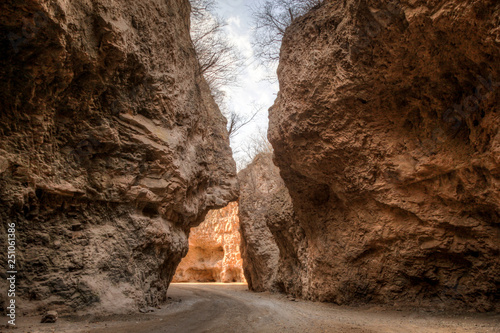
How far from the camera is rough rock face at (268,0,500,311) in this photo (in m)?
4.68

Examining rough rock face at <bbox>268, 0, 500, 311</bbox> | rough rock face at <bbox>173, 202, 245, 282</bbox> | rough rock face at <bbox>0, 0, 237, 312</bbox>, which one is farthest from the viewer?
rough rock face at <bbox>173, 202, 245, 282</bbox>

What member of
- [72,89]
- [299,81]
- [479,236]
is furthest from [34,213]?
[479,236]

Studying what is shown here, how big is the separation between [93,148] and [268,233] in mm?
10713

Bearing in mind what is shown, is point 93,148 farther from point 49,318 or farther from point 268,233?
point 268,233

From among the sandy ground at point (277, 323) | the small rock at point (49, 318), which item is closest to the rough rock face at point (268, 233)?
the sandy ground at point (277, 323)

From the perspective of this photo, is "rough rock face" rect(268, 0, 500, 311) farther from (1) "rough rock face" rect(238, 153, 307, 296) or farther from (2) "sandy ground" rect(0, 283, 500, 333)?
(1) "rough rock face" rect(238, 153, 307, 296)

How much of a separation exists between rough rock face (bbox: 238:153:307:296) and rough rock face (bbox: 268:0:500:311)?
2249 millimetres

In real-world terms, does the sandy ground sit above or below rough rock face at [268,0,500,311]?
below

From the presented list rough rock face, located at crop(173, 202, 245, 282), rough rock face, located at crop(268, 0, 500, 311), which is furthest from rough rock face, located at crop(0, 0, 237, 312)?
rough rock face, located at crop(173, 202, 245, 282)

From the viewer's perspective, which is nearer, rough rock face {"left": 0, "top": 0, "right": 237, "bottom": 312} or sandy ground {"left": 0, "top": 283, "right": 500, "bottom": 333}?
sandy ground {"left": 0, "top": 283, "right": 500, "bottom": 333}

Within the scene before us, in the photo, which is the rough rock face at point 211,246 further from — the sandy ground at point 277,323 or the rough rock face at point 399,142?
the sandy ground at point 277,323

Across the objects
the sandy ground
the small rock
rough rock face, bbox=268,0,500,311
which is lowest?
the sandy ground

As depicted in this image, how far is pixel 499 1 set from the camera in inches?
146

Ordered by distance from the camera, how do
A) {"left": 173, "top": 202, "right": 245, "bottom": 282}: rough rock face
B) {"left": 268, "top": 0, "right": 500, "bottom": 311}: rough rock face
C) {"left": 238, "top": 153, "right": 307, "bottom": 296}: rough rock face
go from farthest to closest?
{"left": 173, "top": 202, "right": 245, "bottom": 282}: rough rock face, {"left": 238, "top": 153, "right": 307, "bottom": 296}: rough rock face, {"left": 268, "top": 0, "right": 500, "bottom": 311}: rough rock face
